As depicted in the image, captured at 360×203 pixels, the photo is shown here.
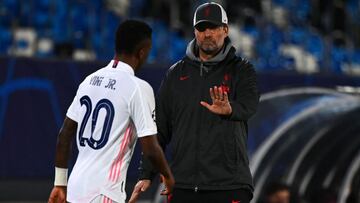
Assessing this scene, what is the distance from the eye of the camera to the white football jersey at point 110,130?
526cm

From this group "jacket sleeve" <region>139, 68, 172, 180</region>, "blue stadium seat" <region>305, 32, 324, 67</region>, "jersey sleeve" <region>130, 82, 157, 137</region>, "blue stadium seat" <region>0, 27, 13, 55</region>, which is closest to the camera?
"jersey sleeve" <region>130, 82, 157, 137</region>

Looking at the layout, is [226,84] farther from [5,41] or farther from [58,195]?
[5,41]

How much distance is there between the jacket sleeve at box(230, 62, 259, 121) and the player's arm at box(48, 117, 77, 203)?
1043 mm

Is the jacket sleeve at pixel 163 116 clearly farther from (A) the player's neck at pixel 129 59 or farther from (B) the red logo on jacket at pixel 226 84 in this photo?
(A) the player's neck at pixel 129 59

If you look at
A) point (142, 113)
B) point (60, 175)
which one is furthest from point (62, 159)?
point (142, 113)

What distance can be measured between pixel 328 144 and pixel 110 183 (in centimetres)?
681

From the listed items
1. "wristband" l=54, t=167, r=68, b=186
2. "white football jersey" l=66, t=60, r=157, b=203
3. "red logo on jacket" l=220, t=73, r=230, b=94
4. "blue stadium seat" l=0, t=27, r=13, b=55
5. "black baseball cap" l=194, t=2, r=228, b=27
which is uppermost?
"black baseball cap" l=194, t=2, r=228, b=27

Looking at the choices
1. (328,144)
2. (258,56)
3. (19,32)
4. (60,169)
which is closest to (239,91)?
(60,169)

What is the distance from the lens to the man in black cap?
5.85 meters

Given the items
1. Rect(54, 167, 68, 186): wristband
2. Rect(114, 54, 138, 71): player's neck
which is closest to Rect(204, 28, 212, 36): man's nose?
Rect(114, 54, 138, 71): player's neck

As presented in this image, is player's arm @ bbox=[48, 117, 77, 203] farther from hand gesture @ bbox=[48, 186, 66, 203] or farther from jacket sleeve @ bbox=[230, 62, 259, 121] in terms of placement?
jacket sleeve @ bbox=[230, 62, 259, 121]

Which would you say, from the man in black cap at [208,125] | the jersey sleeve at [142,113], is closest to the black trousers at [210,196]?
the man in black cap at [208,125]

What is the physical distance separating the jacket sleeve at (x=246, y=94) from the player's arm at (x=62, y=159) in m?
1.04

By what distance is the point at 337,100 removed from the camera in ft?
33.9
